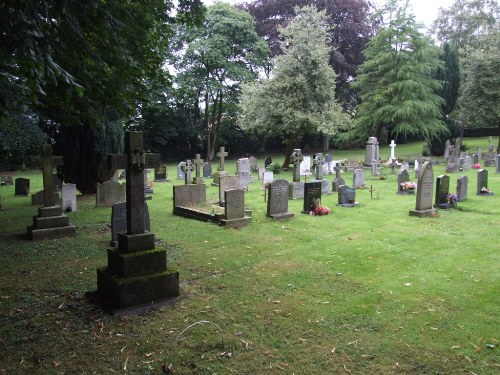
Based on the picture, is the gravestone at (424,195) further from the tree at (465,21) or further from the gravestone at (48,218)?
the tree at (465,21)

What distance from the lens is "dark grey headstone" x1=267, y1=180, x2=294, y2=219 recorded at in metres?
11.2

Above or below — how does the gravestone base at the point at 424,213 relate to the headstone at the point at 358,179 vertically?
below

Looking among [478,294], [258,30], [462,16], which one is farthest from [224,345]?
[462,16]

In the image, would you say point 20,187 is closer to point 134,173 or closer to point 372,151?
point 134,173

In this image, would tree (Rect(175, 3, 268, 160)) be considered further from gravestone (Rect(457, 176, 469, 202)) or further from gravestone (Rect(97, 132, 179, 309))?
gravestone (Rect(97, 132, 179, 309))

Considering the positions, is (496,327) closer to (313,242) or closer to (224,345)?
(224,345)

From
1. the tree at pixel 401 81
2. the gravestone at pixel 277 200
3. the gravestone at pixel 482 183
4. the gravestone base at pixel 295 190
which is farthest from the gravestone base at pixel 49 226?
the tree at pixel 401 81

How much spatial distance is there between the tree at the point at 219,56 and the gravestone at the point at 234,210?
2379 cm

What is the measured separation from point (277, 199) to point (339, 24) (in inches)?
1244

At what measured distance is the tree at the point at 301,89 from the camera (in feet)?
74.4

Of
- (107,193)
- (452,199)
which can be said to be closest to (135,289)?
(107,193)

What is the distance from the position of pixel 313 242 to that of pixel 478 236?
12.0 feet

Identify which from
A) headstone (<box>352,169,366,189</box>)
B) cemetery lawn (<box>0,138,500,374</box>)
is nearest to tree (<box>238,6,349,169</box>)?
headstone (<box>352,169,366,189</box>)

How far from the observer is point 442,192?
40.6 feet
